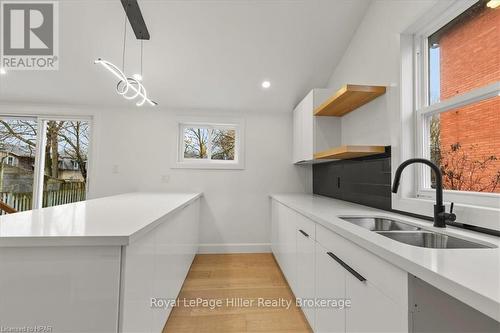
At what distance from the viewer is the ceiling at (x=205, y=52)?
221 centimetres

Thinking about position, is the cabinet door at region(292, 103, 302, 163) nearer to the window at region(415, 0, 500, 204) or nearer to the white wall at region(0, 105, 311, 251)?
the white wall at region(0, 105, 311, 251)

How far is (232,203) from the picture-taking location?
3.43 metres

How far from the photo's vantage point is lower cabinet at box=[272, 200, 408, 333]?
0.82m

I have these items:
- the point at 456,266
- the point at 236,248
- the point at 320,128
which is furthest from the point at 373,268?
the point at 236,248

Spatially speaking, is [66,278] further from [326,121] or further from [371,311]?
[326,121]

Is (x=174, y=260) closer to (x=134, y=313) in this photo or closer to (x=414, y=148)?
(x=134, y=313)

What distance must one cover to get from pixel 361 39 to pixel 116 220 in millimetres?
2496

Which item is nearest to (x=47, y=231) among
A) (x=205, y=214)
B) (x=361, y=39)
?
(x=205, y=214)

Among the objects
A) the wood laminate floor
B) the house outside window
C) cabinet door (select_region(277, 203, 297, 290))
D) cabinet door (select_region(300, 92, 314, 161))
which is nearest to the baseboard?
the wood laminate floor

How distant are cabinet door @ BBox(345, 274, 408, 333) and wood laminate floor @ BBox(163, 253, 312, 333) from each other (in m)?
0.83

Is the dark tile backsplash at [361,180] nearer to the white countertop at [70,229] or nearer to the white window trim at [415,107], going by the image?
the white window trim at [415,107]

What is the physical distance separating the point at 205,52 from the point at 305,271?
2.35 metres

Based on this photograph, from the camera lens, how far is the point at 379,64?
6.44ft

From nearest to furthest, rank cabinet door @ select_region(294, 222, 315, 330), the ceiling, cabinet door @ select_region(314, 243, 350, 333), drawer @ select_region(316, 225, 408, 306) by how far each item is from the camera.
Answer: drawer @ select_region(316, 225, 408, 306)
cabinet door @ select_region(314, 243, 350, 333)
cabinet door @ select_region(294, 222, 315, 330)
the ceiling
